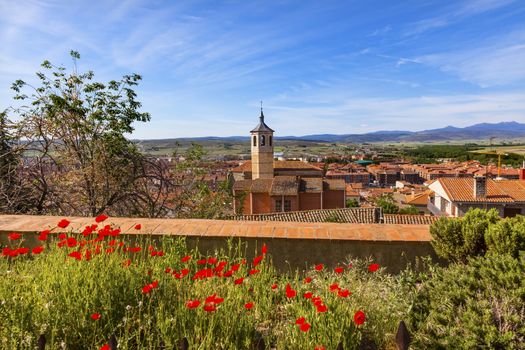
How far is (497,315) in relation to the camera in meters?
1.88

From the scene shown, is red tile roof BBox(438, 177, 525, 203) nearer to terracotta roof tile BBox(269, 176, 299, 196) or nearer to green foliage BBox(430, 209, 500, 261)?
terracotta roof tile BBox(269, 176, 299, 196)

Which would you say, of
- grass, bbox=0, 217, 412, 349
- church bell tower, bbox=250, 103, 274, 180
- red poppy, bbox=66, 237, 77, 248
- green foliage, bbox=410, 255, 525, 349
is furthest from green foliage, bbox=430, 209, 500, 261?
church bell tower, bbox=250, 103, 274, 180

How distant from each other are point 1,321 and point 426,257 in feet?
10.1

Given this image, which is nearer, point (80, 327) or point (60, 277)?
point (80, 327)

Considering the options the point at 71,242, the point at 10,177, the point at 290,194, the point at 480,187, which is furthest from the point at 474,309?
the point at 290,194

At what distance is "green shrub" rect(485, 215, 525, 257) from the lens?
9.00 feet

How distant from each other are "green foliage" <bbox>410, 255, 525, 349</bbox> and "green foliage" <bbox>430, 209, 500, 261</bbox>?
58cm

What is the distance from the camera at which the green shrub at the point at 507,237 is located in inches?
108

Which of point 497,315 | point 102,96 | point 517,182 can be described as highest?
point 102,96

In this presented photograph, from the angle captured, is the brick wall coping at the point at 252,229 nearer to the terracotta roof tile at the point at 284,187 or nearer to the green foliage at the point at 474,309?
the green foliage at the point at 474,309

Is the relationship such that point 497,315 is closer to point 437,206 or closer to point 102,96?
point 102,96

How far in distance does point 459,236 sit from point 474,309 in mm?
1226

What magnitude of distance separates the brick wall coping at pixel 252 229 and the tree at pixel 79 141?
2172 mm

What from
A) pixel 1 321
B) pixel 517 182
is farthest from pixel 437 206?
pixel 1 321
